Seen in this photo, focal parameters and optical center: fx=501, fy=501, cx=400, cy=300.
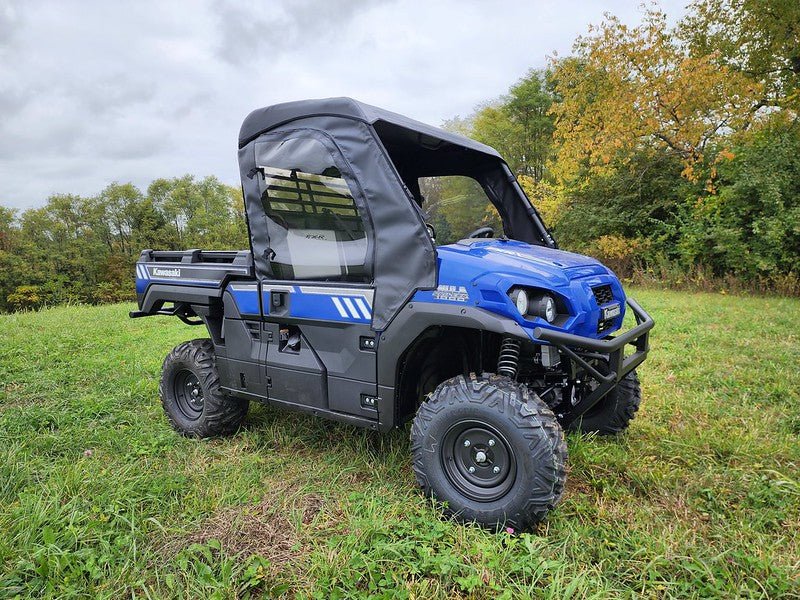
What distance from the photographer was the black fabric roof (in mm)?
2684

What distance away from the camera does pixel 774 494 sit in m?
2.63

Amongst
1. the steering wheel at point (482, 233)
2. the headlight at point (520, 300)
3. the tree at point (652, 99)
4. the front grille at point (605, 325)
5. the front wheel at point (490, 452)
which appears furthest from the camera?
the tree at point (652, 99)

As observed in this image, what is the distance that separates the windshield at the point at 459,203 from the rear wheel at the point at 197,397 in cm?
197

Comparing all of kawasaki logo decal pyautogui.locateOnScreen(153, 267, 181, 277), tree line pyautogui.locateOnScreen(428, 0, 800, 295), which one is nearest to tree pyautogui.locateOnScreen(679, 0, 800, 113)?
tree line pyautogui.locateOnScreen(428, 0, 800, 295)

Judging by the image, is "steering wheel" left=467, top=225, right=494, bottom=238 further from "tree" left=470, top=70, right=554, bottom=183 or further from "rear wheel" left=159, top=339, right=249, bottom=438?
"tree" left=470, top=70, right=554, bottom=183

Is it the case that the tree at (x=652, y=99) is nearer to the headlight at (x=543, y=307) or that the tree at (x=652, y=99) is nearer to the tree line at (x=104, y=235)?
the headlight at (x=543, y=307)

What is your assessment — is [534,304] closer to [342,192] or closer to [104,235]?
[342,192]

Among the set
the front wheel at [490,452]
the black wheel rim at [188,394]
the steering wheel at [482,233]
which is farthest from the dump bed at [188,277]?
the front wheel at [490,452]

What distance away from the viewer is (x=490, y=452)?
8.08 ft

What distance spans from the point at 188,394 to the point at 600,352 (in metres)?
2.99

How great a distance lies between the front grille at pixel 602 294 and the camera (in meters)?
2.75

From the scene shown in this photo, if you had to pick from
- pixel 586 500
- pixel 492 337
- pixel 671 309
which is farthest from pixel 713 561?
pixel 671 309

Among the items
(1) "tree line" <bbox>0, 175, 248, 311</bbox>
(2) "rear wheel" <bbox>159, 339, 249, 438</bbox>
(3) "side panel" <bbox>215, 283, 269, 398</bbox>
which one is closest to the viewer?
(3) "side panel" <bbox>215, 283, 269, 398</bbox>

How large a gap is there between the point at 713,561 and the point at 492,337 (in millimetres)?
1505
